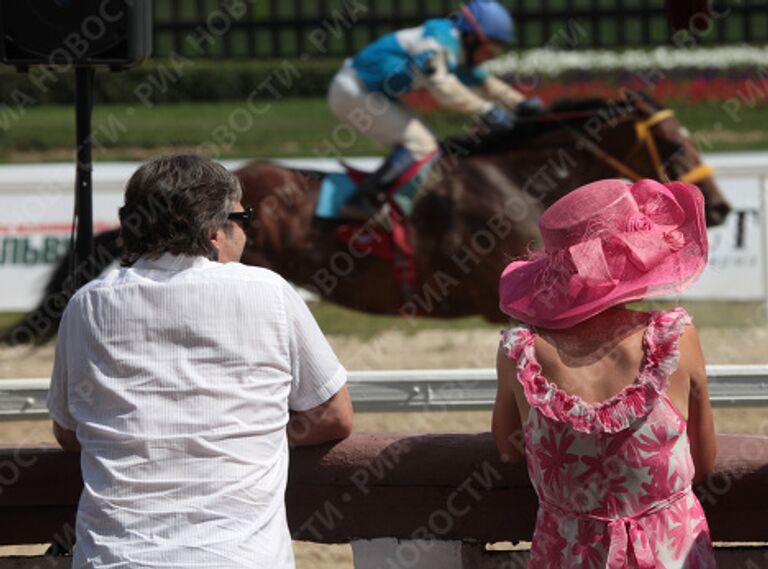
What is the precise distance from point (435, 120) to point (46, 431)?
1160 cm

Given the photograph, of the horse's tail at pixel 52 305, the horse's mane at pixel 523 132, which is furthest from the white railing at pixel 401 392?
the horse's mane at pixel 523 132

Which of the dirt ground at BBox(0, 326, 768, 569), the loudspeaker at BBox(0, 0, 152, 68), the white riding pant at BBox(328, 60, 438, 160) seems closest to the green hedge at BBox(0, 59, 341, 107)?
the white riding pant at BBox(328, 60, 438, 160)

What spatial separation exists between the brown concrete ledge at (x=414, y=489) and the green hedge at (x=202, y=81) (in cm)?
1576

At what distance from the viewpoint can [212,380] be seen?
218 centimetres

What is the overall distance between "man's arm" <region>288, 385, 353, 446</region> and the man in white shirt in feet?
0.30

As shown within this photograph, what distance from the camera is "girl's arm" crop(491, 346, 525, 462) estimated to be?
225cm

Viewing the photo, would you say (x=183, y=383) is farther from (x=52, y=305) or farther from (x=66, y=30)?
(x=52, y=305)

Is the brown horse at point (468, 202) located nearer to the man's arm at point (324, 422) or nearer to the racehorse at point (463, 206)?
the racehorse at point (463, 206)

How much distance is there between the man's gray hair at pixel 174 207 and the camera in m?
2.23

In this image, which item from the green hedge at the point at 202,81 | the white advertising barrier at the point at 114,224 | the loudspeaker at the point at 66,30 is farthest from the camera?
the green hedge at the point at 202,81

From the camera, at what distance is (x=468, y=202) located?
7875 mm

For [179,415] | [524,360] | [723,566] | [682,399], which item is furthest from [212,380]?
[723,566]

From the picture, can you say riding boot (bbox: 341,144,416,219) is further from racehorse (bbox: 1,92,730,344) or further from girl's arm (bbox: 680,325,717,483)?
girl's arm (bbox: 680,325,717,483)

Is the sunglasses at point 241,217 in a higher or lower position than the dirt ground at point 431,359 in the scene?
higher
